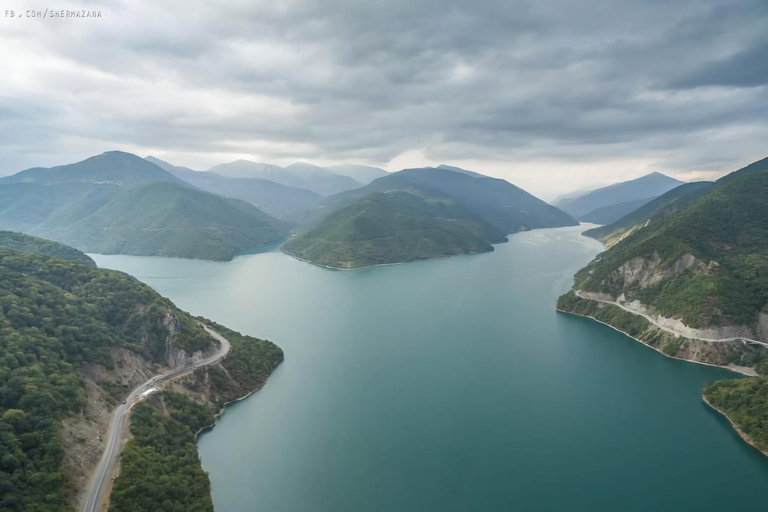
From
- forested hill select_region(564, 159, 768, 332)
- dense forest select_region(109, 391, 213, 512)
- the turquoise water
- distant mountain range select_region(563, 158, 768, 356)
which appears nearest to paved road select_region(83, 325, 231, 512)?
dense forest select_region(109, 391, 213, 512)

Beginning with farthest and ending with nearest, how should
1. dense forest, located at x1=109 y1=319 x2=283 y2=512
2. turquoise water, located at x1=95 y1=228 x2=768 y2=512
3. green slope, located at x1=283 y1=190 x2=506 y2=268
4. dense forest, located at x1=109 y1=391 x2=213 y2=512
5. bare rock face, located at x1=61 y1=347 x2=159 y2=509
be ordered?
1. green slope, located at x1=283 y1=190 x2=506 y2=268
2. turquoise water, located at x1=95 y1=228 x2=768 y2=512
3. bare rock face, located at x1=61 y1=347 x2=159 y2=509
4. dense forest, located at x1=109 y1=319 x2=283 y2=512
5. dense forest, located at x1=109 y1=391 x2=213 y2=512

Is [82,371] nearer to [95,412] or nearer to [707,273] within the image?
[95,412]

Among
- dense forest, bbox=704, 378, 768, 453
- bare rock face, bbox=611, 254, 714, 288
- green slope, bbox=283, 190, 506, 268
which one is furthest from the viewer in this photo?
green slope, bbox=283, 190, 506, 268

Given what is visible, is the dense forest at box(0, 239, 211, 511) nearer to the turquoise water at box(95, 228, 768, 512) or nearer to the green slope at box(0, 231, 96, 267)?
the turquoise water at box(95, 228, 768, 512)

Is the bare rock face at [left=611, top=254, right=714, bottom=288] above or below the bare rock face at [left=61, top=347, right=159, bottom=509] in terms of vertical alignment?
above

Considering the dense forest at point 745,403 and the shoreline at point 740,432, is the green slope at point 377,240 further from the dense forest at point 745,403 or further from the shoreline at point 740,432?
the shoreline at point 740,432

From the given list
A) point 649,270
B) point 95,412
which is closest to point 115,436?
point 95,412

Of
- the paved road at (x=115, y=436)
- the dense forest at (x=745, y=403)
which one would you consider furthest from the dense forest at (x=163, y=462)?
the dense forest at (x=745, y=403)
